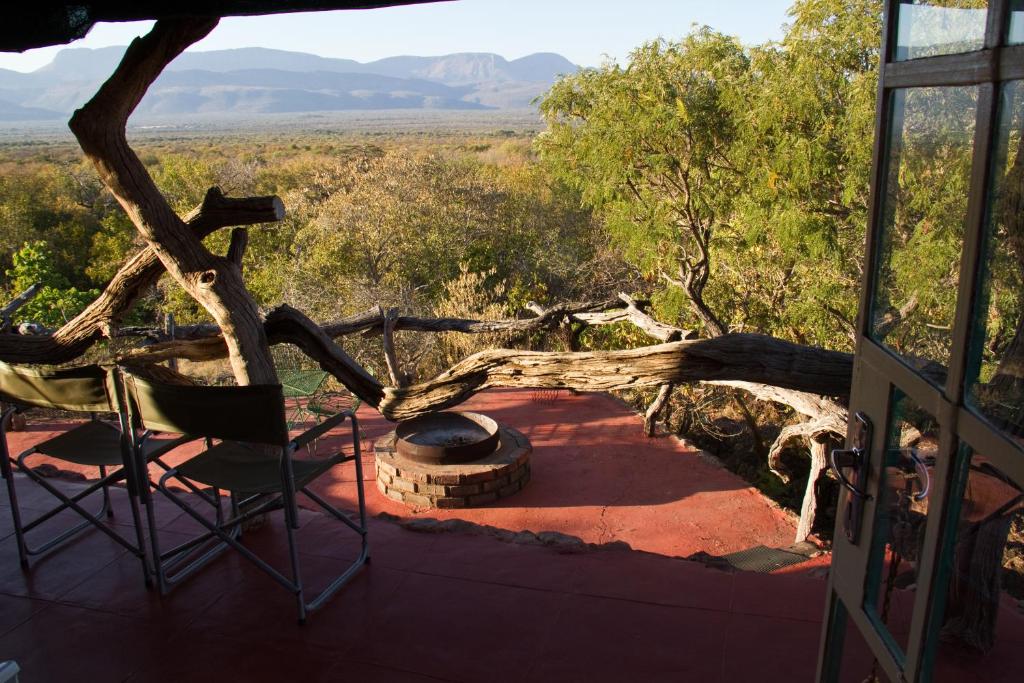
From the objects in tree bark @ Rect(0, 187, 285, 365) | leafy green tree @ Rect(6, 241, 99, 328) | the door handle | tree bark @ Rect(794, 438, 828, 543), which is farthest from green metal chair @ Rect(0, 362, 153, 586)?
leafy green tree @ Rect(6, 241, 99, 328)

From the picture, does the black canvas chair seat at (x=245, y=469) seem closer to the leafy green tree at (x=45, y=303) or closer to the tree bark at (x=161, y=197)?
the tree bark at (x=161, y=197)

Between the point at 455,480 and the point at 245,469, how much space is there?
294 cm

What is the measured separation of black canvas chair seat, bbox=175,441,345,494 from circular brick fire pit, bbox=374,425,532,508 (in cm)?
276

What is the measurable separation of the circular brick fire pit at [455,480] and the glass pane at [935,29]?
15.8ft

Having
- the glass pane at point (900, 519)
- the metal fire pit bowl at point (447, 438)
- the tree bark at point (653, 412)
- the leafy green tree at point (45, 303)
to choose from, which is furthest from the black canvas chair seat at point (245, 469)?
the leafy green tree at point (45, 303)

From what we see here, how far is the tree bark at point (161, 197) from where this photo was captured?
293 cm

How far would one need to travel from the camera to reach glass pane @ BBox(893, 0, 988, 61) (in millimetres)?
1275

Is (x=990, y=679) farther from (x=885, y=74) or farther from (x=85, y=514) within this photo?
(x=85, y=514)

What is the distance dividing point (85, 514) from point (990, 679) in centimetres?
338

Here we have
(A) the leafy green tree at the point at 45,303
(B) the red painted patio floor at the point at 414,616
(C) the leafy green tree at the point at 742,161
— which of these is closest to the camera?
(B) the red painted patio floor at the point at 414,616

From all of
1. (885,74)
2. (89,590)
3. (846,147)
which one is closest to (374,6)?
(885,74)

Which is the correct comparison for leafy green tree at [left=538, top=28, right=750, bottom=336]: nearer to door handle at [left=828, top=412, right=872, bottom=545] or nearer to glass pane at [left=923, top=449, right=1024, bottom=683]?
glass pane at [left=923, top=449, right=1024, bottom=683]

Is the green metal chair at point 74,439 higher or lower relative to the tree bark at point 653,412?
higher

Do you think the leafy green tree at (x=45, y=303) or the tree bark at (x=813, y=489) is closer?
the tree bark at (x=813, y=489)
